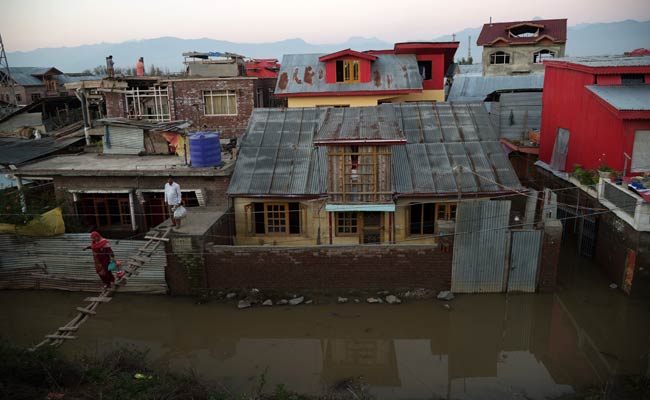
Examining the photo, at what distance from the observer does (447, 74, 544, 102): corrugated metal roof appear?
32531mm

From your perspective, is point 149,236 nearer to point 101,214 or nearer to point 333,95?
point 101,214

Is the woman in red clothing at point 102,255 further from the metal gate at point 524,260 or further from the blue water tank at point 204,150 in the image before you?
the metal gate at point 524,260

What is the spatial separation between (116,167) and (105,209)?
170cm

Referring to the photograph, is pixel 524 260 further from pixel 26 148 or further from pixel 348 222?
pixel 26 148

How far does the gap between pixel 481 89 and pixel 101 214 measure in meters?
26.3

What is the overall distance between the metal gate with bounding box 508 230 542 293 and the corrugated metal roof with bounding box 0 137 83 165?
18.5 metres

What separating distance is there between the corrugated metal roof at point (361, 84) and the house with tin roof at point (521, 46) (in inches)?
617

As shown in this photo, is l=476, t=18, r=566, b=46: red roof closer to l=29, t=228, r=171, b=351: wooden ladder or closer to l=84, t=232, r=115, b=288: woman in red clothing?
l=29, t=228, r=171, b=351: wooden ladder

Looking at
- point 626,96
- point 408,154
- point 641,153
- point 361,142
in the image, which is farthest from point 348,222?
point 626,96

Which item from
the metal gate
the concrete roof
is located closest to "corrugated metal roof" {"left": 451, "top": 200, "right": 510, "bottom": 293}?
the metal gate

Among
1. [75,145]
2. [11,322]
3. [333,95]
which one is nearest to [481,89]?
[333,95]

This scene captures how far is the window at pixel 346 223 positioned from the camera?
1627 cm

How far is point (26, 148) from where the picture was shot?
833 inches

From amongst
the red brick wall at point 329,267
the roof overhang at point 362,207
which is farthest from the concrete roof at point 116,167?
the roof overhang at point 362,207
